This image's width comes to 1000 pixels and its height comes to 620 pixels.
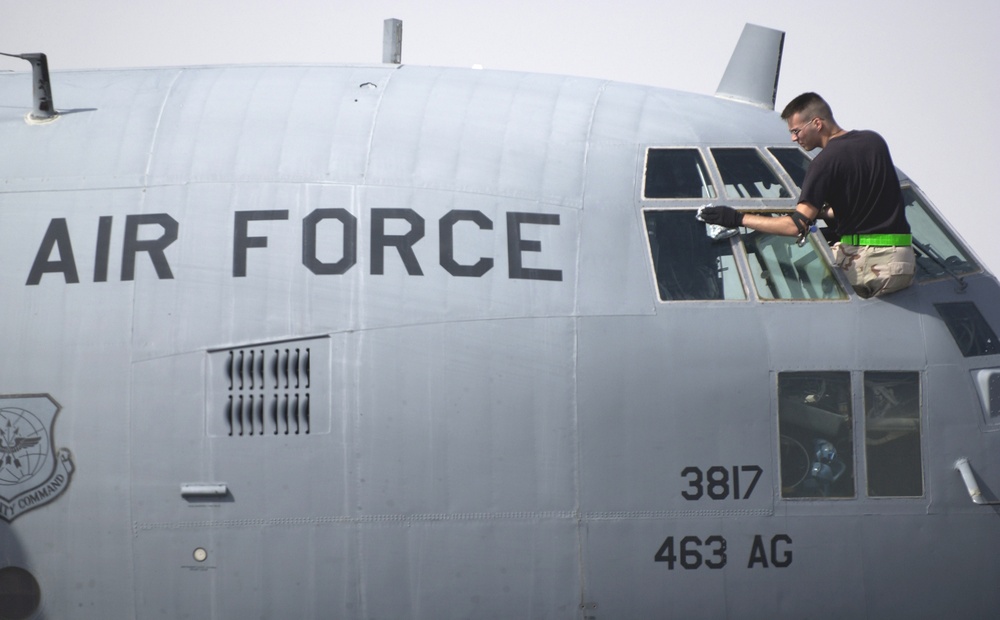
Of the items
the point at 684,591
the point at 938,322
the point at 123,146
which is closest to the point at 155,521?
the point at 123,146

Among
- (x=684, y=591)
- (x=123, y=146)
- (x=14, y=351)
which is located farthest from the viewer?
(x=123, y=146)

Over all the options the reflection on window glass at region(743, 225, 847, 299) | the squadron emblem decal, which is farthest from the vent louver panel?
the reflection on window glass at region(743, 225, 847, 299)

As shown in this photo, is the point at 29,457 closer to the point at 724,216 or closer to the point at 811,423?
the point at 724,216

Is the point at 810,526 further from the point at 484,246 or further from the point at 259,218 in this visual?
the point at 259,218

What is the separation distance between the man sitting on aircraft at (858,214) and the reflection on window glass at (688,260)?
23cm

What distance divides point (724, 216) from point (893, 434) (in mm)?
1938

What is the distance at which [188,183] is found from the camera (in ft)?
25.2

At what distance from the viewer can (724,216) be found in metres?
7.21

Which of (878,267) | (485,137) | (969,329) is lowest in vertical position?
(969,329)

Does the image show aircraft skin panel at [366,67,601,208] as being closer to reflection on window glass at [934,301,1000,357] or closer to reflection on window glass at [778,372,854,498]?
reflection on window glass at [778,372,854,498]

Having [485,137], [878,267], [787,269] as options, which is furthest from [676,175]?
[878,267]

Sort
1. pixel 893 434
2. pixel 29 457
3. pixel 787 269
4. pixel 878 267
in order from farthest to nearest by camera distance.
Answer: pixel 787 269 → pixel 29 457 → pixel 878 267 → pixel 893 434

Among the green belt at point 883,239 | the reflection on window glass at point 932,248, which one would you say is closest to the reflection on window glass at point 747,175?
the green belt at point 883,239

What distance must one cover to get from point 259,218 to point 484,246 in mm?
1711
